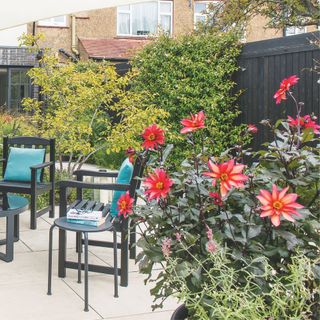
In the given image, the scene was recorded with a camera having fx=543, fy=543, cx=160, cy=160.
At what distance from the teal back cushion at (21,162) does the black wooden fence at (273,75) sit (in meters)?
3.50

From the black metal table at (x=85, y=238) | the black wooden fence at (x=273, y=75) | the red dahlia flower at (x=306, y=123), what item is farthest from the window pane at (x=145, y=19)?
the red dahlia flower at (x=306, y=123)

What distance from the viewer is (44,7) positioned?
4598mm

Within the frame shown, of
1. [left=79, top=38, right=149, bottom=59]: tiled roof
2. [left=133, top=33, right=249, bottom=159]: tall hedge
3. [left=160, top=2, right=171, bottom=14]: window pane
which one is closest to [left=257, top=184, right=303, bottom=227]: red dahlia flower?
[left=133, top=33, right=249, bottom=159]: tall hedge

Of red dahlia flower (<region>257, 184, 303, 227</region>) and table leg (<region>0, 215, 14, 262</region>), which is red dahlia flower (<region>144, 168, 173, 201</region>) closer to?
red dahlia flower (<region>257, 184, 303, 227</region>)

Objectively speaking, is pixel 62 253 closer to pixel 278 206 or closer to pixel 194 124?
pixel 194 124

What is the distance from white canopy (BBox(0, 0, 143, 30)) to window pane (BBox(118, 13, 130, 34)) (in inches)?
598

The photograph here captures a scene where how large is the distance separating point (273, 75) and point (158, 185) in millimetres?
6271

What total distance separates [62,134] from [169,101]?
2.06 meters

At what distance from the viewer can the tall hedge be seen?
8.79 m

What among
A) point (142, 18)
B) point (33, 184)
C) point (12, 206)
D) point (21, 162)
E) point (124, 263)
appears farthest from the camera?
point (142, 18)

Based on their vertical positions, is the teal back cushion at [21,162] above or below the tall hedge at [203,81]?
below

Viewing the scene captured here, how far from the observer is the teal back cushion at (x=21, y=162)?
6.49 meters

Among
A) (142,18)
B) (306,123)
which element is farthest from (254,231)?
(142,18)

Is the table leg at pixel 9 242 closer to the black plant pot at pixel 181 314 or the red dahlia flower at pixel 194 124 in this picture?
the black plant pot at pixel 181 314
